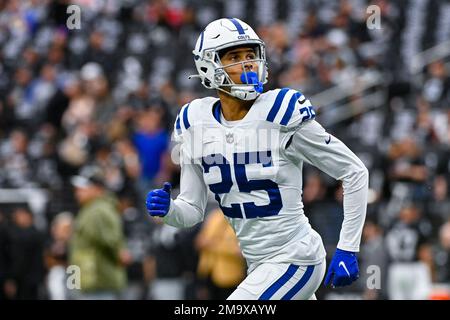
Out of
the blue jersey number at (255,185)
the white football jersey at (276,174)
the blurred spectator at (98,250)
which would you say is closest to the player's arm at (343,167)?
the white football jersey at (276,174)

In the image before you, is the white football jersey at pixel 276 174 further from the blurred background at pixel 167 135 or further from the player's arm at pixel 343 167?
the blurred background at pixel 167 135

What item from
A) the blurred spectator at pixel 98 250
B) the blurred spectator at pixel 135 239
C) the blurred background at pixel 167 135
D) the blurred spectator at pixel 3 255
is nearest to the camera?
the blurred spectator at pixel 98 250

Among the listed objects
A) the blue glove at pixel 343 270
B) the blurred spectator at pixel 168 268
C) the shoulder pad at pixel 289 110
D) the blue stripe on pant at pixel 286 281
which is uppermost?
the shoulder pad at pixel 289 110

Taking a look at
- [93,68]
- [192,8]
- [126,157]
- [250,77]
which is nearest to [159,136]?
[126,157]

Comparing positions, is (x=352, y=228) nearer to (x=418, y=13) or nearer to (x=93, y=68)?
(x=93, y=68)

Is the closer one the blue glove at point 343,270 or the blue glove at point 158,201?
the blue glove at point 343,270

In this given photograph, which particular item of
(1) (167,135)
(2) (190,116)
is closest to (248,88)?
(2) (190,116)

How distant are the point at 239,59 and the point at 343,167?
2.69 feet

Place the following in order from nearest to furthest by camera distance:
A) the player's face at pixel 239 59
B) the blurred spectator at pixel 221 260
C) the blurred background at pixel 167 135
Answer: the player's face at pixel 239 59
the blurred spectator at pixel 221 260
the blurred background at pixel 167 135

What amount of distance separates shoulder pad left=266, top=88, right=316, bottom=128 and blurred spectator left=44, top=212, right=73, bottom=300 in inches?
226

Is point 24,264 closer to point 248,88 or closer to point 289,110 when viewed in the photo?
point 248,88

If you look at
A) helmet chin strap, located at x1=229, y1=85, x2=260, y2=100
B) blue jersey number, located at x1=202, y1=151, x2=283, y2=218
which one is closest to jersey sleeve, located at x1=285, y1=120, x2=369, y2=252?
blue jersey number, located at x1=202, y1=151, x2=283, y2=218

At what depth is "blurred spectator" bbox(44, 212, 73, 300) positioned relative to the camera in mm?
11609

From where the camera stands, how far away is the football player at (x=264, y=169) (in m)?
6.10
